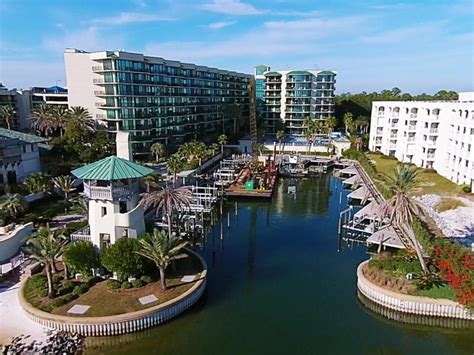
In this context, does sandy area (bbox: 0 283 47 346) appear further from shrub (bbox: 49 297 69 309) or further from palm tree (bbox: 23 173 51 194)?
palm tree (bbox: 23 173 51 194)

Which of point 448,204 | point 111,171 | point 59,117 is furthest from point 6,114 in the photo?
point 448,204

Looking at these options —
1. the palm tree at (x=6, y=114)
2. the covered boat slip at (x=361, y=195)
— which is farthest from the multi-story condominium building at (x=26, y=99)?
the covered boat slip at (x=361, y=195)

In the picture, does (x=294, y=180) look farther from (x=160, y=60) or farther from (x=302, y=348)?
(x=302, y=348)

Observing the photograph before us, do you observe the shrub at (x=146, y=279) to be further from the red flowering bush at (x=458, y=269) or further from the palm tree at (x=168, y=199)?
the red flowering bush at (x=458, y=269)

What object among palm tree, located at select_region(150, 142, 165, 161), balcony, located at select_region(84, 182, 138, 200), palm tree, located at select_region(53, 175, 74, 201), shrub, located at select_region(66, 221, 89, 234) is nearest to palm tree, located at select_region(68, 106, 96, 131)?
palm tree, located at select_region(150, 142, 165, 161)

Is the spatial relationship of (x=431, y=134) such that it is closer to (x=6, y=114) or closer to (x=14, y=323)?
(x=14, y=323)

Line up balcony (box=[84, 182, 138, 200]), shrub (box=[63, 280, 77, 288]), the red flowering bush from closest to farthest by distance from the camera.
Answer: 1. the red flowering bush
2. shrub (box=[63, 280, 77, 288])
3. balcony (box=[84, 182, 138, 200])
